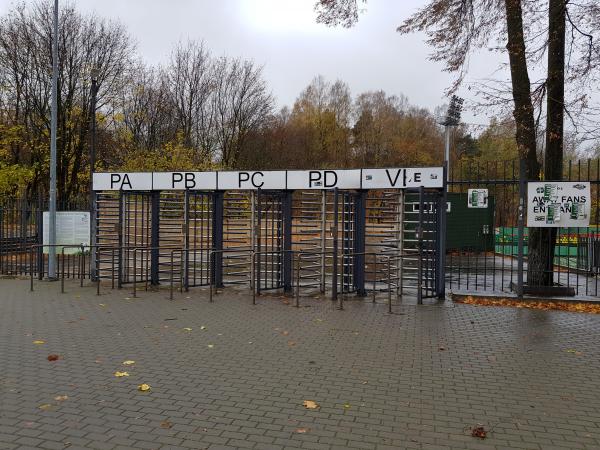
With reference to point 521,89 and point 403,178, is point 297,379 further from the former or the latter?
point 521,89

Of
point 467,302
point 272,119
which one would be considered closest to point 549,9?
point 467,302

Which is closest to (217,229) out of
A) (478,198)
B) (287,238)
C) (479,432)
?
(287,238)

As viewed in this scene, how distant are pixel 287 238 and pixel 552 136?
5.78 metres

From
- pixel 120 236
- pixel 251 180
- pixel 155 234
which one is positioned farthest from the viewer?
pixel 155 234

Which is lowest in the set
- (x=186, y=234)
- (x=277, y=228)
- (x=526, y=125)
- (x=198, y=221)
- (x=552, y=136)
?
(x=186, y=234)

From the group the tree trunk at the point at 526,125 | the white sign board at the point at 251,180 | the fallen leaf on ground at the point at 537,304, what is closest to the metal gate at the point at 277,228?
the white sign board at the point at 251,180

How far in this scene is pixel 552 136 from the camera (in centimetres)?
1070

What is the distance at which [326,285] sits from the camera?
1171 cm

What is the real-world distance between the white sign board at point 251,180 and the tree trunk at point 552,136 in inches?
208

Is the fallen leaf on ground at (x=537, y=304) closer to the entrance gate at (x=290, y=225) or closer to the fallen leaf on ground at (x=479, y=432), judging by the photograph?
the entrance gate at (x=290, y=225)

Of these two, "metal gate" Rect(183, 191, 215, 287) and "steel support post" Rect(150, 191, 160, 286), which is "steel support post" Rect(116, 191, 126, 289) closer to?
"steel support post" Rect(150, 191, 160, 286)

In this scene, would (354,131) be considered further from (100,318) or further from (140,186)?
(100,318)

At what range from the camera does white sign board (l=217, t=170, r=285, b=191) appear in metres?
10.9

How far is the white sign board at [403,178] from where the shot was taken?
32.3 feet
